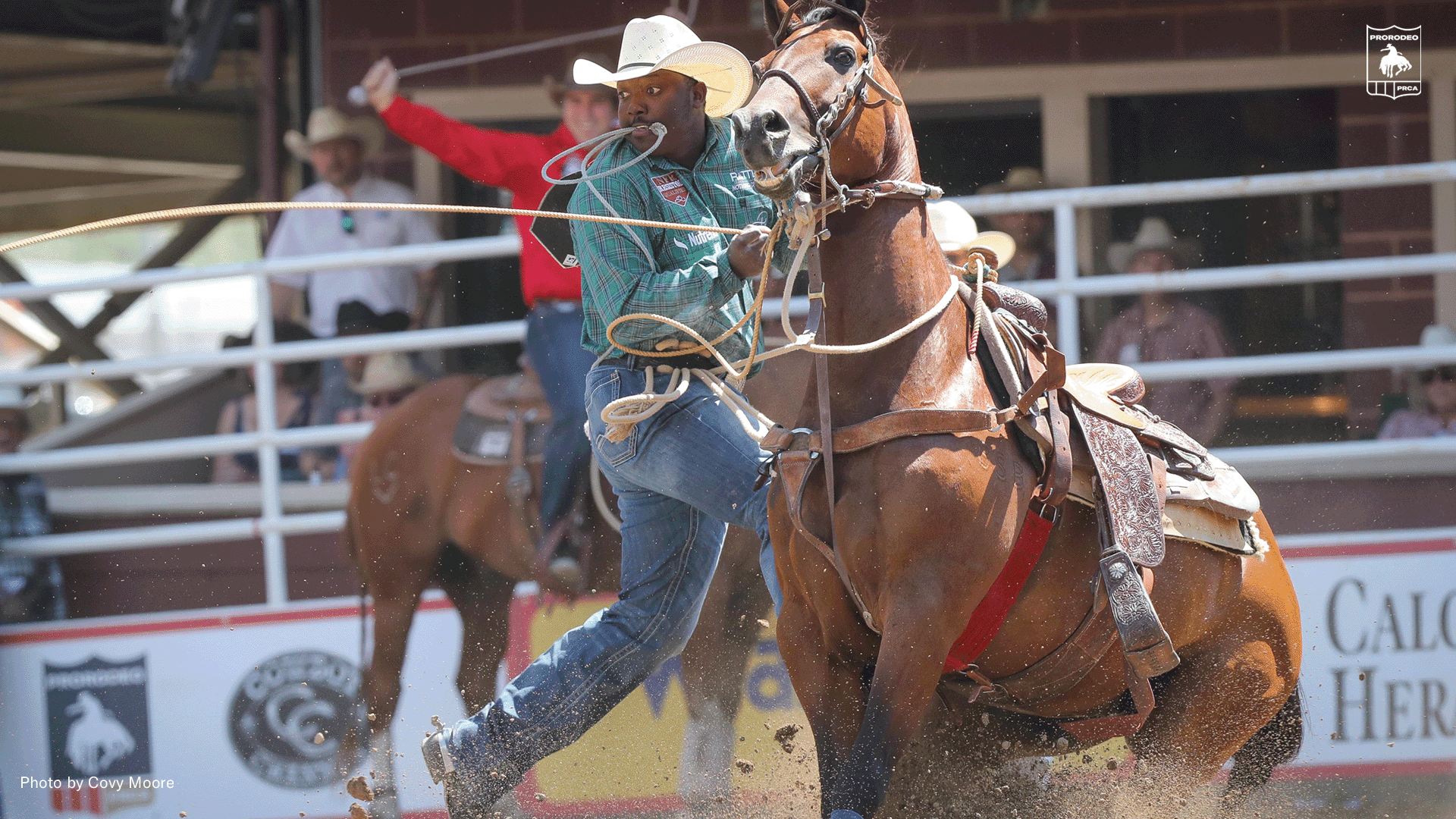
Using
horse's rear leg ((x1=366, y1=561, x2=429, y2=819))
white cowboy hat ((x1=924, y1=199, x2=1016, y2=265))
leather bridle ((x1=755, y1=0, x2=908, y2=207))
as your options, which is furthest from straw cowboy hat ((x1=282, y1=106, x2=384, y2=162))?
leather bridle ((x1=755, y1=0, x2=908, y2=207))

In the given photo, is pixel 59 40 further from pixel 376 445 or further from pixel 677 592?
pixel 677 592

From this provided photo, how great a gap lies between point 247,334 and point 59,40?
277cm

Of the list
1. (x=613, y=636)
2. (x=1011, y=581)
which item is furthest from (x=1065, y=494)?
(x=613, y=636)

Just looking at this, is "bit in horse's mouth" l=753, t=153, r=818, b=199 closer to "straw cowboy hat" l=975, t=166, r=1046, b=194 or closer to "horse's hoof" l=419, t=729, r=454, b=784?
"horse's hoof" l=419, t=729, r=454, b=784

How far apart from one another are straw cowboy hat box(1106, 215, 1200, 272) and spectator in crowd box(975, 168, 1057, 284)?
1.19 ft

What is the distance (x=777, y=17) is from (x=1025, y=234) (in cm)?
326

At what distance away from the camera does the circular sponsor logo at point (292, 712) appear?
5.43 meters

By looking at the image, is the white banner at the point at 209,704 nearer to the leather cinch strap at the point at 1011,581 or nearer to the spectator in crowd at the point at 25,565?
the spectator in crowd at the point at 25,565

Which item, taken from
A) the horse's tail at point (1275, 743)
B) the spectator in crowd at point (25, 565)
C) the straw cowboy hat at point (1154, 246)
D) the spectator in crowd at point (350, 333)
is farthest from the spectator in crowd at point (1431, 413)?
the spectator in crowd at point (25, 565)

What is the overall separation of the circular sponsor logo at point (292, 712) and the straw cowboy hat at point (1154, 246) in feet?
12.7

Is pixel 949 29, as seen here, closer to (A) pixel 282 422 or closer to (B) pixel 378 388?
(B) pixel 378 388

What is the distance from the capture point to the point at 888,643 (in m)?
2.62

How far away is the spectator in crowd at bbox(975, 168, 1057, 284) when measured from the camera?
18.9 feet

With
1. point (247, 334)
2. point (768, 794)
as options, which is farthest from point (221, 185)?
point (768, 794)
